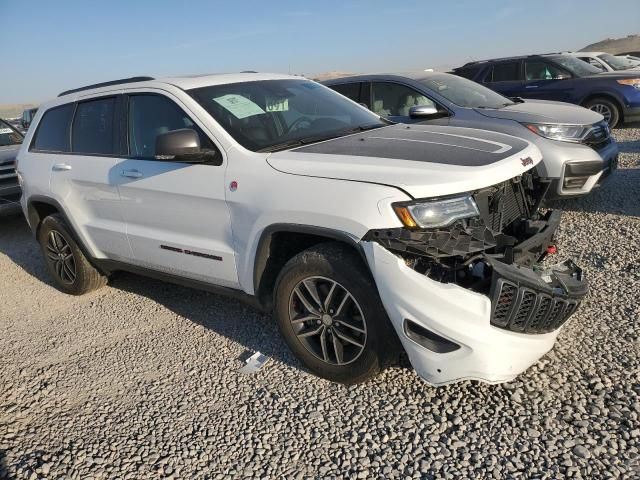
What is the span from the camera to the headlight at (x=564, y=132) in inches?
222

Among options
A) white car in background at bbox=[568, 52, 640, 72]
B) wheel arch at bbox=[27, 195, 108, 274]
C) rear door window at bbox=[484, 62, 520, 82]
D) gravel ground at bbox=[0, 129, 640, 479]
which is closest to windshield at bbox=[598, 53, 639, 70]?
white car in background at bbox=[568, 52, 640, 72]

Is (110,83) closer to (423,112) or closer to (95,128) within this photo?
(95,128)

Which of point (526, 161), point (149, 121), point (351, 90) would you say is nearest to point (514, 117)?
point (351, 90)

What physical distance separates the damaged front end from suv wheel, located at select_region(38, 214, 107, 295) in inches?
124

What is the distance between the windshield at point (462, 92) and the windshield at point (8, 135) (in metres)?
6.69

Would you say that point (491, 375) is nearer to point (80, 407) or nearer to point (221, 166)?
point (221, 166)

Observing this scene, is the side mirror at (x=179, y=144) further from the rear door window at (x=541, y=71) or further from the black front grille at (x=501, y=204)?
the rear door window at (x=541, y=71)

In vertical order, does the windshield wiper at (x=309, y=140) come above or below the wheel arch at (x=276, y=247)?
above

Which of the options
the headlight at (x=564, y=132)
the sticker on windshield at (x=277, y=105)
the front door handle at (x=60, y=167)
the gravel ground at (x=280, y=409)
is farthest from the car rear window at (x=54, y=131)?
the headlight at (x=564, y=132)

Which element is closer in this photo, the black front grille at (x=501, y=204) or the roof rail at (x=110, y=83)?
the black front grille at (x=501, y=204)

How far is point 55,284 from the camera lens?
5301 millimetres

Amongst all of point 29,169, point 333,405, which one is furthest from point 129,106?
point 333,405

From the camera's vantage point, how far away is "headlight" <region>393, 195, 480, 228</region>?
8.49 ft

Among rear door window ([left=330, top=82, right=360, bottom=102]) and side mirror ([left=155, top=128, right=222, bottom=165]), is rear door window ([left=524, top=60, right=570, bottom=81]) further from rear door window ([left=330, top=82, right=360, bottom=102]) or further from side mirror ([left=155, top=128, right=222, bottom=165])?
side mirror ([left=155, top=128, right=222, bottom=165])
